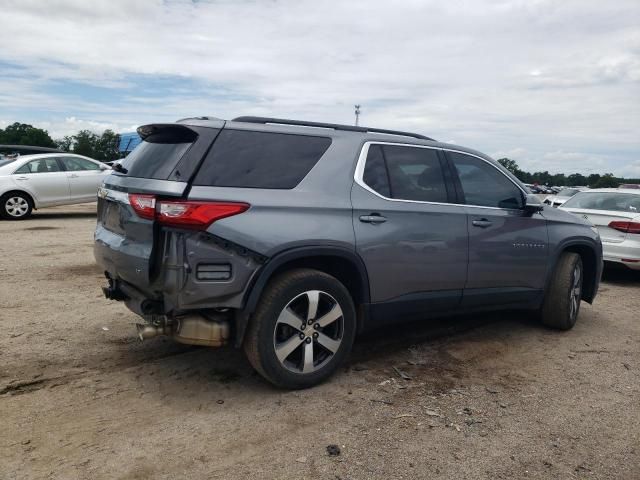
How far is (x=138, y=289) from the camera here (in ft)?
12.3

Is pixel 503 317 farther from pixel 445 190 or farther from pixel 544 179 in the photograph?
pixel 544 179

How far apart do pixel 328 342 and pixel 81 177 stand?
1147cm

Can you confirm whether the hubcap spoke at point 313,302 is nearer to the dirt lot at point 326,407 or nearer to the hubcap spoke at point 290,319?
the hubcap spoke at point 290,319

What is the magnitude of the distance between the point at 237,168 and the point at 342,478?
198 cm

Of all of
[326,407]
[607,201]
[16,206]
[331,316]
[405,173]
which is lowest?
[326,407]

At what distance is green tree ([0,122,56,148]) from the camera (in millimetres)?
64312

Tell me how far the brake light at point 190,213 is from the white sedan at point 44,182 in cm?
1057

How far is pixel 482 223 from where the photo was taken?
474 centimetres

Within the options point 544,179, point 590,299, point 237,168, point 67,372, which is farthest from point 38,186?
point 544,179

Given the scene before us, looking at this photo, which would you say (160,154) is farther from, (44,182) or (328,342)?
(44,182)

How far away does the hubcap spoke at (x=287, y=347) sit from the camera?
145 inches

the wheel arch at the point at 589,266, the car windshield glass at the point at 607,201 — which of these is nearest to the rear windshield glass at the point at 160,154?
the wheel arch at the point at 589,266

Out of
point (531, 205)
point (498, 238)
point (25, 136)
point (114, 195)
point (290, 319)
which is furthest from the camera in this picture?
point (25, 136)

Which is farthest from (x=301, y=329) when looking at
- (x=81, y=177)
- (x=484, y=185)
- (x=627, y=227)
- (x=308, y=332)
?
(x=81, y=177)
